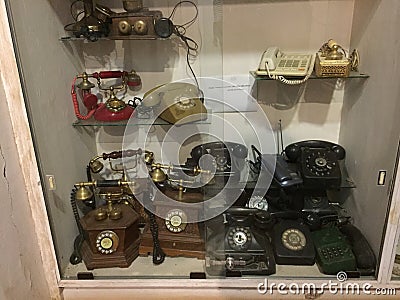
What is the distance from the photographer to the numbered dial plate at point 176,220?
125cm

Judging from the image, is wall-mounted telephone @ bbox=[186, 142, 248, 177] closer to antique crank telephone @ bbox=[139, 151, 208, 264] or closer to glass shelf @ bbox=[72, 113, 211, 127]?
antique crank telephone @ bbox=[139, 151, 208, 264]

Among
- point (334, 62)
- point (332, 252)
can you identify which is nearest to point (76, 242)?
point (332, 252)

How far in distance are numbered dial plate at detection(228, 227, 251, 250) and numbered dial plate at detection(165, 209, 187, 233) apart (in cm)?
16

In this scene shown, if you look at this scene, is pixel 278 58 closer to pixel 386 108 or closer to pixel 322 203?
pixel 386 108

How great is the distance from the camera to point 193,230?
1.26 meters

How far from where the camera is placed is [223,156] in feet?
4.14

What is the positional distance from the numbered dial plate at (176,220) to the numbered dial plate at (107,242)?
174mm

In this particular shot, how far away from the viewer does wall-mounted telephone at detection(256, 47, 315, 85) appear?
47.5 inches

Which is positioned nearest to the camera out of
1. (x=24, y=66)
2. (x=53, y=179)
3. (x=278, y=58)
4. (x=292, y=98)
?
(x=24, y=66)

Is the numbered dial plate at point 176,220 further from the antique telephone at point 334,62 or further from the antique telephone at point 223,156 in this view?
the antique telephone at point 334,62

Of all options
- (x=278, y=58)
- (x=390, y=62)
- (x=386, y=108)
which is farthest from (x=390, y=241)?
(x=278, y=58)

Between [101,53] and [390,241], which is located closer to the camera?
[390,241]

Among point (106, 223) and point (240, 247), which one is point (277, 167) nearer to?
point (240, 247)

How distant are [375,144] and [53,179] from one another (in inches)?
38.8
